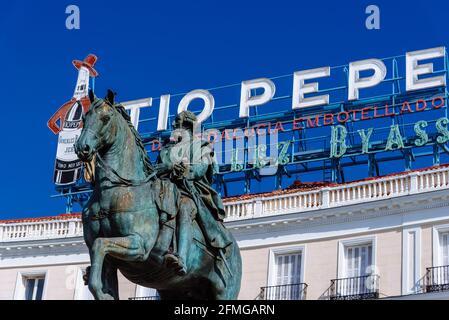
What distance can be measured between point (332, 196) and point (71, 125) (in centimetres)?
2008

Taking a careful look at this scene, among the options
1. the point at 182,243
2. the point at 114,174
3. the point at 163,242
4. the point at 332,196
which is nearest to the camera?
the point at 114,174

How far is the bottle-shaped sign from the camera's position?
2298 inches

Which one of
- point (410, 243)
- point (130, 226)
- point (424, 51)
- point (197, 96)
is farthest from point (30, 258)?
point (130, 226)

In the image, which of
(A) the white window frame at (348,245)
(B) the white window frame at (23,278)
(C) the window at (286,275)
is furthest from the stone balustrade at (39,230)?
(A) the white window frame at (348,245)

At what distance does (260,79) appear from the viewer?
58.1m

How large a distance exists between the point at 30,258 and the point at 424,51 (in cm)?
2138

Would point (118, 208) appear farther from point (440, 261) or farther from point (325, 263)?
point (325, 263)

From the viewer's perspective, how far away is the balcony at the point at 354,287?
142 feet

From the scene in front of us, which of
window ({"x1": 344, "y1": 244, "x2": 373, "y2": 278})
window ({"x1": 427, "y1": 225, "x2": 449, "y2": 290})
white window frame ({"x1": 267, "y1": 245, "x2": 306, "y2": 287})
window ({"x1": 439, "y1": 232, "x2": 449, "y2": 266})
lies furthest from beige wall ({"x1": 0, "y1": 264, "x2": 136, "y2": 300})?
window ({"x1": 439, "y1": 232, "x2": 449, "y2": 266})

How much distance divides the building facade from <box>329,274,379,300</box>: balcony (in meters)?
0.04

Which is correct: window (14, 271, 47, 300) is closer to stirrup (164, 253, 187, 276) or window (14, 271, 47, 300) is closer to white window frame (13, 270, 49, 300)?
white window frame (13, 270, 49, 300)

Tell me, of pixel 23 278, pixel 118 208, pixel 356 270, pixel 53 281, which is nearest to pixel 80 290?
pixel 53 281

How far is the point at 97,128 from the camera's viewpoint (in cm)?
1623

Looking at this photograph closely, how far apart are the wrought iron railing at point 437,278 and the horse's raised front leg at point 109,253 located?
27.5 meters
